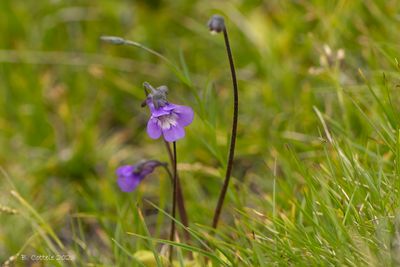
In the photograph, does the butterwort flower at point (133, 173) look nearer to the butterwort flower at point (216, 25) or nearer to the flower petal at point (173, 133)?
the flower petal at point (173, 133)

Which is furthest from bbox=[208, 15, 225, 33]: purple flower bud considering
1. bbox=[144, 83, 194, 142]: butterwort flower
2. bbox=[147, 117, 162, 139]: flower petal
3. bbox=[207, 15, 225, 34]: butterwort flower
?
bbox=[147, 117, 162, 139]: flower petal

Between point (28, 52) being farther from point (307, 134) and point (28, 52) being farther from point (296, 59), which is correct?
point (307, 134)

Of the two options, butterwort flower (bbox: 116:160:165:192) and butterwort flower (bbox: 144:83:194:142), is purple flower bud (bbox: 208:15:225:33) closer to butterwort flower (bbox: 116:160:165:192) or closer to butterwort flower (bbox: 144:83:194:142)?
butterwort flower (bbox: 144:83:194:142)

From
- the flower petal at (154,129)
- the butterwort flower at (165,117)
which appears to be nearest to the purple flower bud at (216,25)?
the butterwort flower at (165,117)

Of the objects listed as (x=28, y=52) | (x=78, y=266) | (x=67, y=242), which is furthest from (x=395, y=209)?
(x=28, y=52)

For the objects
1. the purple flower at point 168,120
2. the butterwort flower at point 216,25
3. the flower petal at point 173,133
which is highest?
the butterwort flower at point 216,25

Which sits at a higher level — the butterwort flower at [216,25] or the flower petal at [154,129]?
the butterwort flower at [216,25]

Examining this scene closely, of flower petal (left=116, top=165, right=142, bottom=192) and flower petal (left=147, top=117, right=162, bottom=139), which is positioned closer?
flower petal (left=147, top=117, right=162, bottom=139)

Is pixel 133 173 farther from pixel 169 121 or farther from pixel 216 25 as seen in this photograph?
pixel 216 25
